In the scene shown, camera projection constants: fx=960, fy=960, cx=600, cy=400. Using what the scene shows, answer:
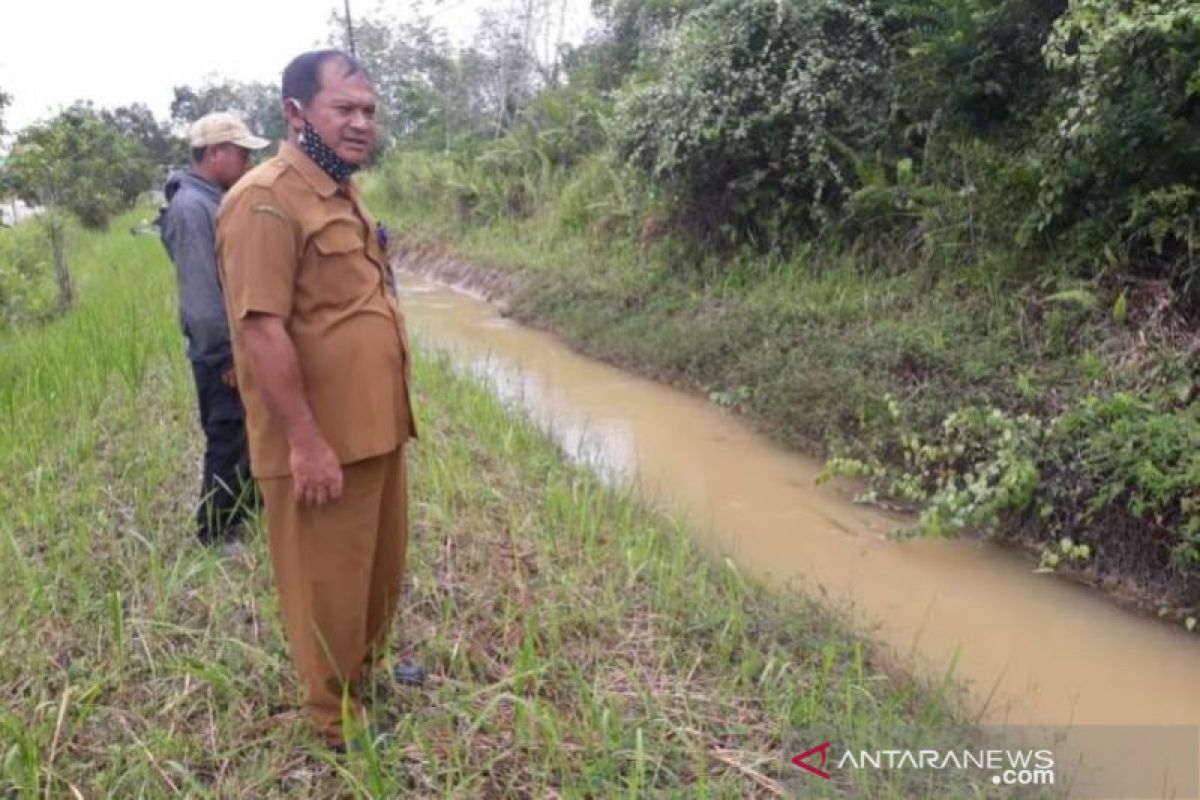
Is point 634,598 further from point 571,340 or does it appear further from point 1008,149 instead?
point 571,340

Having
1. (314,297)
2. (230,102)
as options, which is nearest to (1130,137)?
(314,297)

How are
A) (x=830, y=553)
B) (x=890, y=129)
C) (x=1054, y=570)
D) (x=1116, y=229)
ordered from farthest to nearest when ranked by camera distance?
1. (x=890, y=129)
2. (x=1116, y=229)
3. (x=830, y=553)
4. (x=1054, y=570)

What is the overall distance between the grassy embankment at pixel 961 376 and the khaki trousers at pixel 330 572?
2687mm

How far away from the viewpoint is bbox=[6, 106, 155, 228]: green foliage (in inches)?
408

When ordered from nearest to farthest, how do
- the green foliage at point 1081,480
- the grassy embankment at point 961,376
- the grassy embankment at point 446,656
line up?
1. the grassy embankment at point 446,656
2. the green foliage at point 1081,480
3. the grassy embankment at point 961,376

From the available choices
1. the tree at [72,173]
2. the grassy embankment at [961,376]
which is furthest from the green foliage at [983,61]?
the tree at [72,173]

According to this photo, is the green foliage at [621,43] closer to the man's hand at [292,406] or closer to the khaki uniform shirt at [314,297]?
the khaki uniform shirt at [314,297]

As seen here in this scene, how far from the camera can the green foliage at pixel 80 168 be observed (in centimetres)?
1038

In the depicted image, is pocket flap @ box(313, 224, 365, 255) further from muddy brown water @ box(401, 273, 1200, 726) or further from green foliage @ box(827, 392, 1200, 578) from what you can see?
green foliage @ box(827, 392, 1200, 578)

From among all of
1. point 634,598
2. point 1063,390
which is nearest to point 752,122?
point 1063,390

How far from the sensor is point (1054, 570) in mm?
4117

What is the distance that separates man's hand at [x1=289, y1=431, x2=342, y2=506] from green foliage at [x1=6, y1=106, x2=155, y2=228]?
9.68 m

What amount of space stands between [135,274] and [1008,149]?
8647 mm

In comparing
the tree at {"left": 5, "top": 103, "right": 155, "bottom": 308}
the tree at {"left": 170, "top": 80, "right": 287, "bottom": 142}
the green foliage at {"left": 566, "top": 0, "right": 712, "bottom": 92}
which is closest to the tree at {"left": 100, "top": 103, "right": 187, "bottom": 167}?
the tree at {"left": 170, "top": 80, "right": 287, "bottom": 142}
